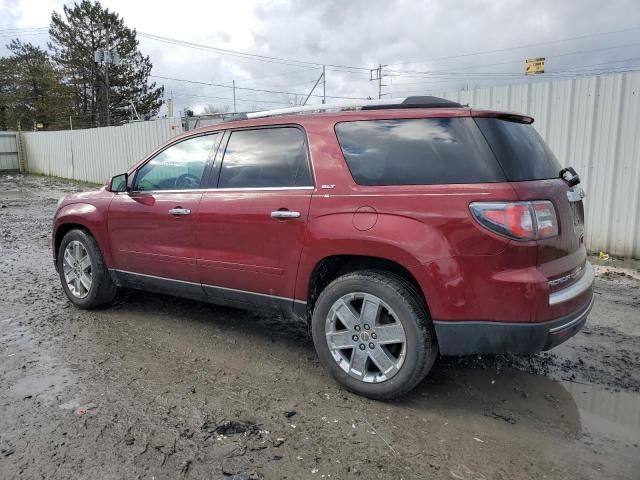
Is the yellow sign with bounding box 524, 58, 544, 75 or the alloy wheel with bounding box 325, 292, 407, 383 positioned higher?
the yellow sign with bounding box 524, 58, 544, 75

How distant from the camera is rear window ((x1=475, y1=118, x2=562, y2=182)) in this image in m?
2.79

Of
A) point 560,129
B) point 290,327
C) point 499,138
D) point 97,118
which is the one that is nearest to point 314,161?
point 499,138

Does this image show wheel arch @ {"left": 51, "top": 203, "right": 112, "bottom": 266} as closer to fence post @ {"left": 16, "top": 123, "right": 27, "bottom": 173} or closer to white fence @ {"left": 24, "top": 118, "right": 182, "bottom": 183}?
white fence @ {"left": 24, "top": 118, "right": 182, "bottom": 183}

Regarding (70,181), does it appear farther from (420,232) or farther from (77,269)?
(420,232)

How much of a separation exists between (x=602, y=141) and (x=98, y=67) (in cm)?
4383

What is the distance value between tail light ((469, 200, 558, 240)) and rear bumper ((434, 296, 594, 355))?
0.49 metres

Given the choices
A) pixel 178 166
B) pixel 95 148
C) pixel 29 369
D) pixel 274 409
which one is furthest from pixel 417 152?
pixel 95 148

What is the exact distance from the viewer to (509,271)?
8.72ft

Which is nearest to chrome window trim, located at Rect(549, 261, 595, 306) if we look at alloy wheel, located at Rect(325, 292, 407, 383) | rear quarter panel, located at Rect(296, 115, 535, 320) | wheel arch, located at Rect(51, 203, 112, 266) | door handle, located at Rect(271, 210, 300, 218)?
rear quarter panel, located at Rect(296, 115, 535, 320)

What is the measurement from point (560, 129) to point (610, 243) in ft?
5.58

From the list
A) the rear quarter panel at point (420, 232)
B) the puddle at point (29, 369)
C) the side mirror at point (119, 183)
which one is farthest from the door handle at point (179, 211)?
the puddle at point (29, 369)

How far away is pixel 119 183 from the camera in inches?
179

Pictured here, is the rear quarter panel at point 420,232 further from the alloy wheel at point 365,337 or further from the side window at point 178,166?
the side window at point 178,166

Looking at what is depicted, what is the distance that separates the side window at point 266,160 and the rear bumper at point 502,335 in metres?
1.31
